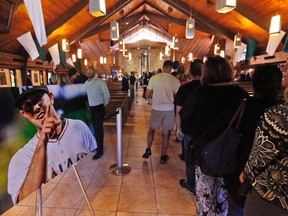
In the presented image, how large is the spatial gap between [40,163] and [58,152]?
0.17 m

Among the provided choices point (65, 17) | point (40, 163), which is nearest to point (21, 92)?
point (40, 163)

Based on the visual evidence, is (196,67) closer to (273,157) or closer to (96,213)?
(273,157)

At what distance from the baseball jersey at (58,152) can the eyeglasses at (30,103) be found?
17 centimetres

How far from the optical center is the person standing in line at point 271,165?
34.5 inches

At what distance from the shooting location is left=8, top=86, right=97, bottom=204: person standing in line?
45.2 inches

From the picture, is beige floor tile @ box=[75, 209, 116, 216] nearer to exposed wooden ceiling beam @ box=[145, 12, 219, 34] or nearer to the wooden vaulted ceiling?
the wooden vaulted ceiling

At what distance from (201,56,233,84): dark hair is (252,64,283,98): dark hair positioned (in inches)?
9.2

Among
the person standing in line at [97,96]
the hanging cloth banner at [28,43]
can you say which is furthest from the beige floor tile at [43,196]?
the hanging cloth banner at [28,43]

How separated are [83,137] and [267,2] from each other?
719cm

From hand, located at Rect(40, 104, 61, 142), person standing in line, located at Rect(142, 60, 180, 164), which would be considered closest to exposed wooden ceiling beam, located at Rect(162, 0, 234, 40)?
person standing in line, located at Rect(142, 60, 180, 164)

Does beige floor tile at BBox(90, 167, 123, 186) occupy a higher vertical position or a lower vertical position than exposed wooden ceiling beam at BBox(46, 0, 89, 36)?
lower

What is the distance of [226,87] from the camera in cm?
151

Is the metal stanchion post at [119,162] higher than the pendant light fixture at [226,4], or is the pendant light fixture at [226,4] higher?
the pendant light fixture at [226,4]

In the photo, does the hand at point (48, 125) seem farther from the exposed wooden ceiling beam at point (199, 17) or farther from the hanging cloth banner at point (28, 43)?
the exposed wooden ceiling beam at point (199, 17)
